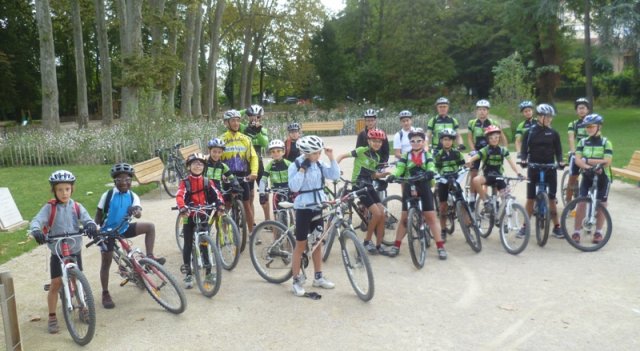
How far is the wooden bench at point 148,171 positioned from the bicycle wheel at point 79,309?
7600 millimetres

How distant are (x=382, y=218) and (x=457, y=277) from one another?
3.97 feet

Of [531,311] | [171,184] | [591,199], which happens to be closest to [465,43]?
[171,184]

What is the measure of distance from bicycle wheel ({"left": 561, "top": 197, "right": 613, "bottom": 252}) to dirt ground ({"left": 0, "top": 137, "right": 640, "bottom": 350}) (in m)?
0.15

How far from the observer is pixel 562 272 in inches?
261

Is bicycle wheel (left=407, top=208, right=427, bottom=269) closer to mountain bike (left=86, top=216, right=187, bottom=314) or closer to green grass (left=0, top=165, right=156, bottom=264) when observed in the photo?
mountain bike (left=86, top=216, right=187, bottom=314)

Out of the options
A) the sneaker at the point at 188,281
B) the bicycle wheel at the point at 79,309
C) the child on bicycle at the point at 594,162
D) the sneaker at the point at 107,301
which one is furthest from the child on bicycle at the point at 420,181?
the bicycle wheel at the point at 79,309

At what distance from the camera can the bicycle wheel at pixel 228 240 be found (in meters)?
6.89

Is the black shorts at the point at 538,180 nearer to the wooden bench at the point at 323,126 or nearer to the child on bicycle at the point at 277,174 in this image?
the child on bicycle at the point at 277,174

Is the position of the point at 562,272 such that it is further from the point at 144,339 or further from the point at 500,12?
the point at 500,12

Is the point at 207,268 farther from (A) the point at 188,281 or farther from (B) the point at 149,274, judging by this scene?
(B) the point at 149,274

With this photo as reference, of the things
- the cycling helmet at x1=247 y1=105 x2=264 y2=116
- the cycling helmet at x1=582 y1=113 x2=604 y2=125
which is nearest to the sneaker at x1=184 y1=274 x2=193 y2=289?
the cycling helmet at x1=247 y1=105 x2=264 y2=116

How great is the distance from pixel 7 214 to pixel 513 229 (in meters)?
8.45

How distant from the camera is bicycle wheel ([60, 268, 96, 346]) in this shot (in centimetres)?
507

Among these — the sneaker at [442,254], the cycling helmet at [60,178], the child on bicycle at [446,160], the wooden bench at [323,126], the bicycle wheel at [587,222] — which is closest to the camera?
the cycling helmet at [60,178]
